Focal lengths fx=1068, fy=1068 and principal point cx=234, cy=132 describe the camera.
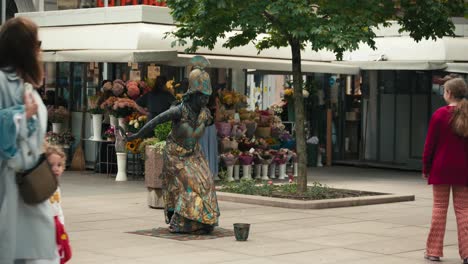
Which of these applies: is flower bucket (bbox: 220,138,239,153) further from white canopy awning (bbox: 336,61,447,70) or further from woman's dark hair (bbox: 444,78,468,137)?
woman's dark hair (bbox: 444,78,468,137)

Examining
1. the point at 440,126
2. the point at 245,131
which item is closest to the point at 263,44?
the point at 245,131

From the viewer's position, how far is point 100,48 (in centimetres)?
2042

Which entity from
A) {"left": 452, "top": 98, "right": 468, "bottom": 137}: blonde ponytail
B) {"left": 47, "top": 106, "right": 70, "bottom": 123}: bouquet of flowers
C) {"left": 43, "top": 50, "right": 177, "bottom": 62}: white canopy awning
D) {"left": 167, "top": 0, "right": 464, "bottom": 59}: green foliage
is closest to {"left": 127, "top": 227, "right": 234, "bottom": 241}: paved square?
{"left": 452, "top": 98, "right": 468, "bottom": 137}: blonde ponytail

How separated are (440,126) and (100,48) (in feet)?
36.8

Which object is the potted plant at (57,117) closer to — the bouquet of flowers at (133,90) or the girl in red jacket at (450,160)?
the bouquet of flowers at (133,90)

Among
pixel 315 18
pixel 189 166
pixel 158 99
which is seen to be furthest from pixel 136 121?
pixel 189 166

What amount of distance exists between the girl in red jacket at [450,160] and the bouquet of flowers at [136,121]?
9.63 m

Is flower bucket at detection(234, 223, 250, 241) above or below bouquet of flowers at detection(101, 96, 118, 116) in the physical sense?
below

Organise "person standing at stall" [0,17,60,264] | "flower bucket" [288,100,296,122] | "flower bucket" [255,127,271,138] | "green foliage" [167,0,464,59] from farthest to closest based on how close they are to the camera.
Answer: "flower bucket" [288,100,296,122]
"flower bucket" [255,127,271,138]
"green foliage" [167,0,464,59]
"person standing at stall" [0,17,60,264]

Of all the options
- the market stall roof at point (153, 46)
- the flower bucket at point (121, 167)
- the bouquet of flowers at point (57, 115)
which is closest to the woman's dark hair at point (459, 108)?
the market stall roof at point (153, 46)

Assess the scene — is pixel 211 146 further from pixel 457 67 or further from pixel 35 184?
pixel 35 184

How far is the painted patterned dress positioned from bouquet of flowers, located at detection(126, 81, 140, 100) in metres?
7.69

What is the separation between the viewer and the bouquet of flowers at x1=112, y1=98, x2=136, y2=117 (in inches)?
767

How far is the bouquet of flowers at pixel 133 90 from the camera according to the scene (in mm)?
19859
